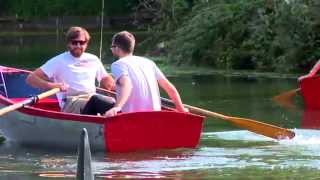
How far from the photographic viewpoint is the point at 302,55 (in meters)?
26.6

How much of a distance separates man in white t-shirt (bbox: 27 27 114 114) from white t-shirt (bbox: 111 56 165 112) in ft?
1.21

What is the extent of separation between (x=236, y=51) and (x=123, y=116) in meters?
18.4

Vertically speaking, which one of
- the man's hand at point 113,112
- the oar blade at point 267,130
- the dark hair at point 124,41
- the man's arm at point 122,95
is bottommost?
the oar blade at point 267,130

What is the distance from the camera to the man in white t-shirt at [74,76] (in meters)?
11.3

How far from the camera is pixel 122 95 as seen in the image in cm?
1077

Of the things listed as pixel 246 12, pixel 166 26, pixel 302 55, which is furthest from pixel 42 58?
pixel 302 55

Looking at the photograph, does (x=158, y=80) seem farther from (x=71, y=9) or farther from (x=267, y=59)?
(x=71, y=9)

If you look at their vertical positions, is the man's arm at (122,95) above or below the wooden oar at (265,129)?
above

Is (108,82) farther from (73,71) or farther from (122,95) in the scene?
(122,95)

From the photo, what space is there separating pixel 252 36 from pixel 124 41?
702 inches

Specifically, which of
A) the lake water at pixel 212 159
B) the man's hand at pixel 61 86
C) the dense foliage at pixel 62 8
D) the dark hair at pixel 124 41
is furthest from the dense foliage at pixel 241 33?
the dense foliage at pixel 62 8

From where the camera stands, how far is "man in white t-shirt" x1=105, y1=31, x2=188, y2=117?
10.8 metres

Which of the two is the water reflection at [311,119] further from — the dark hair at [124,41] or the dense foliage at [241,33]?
the dense foliage at [241,33]

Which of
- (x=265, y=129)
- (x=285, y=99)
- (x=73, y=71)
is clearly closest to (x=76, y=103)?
(x=73, y=71)
